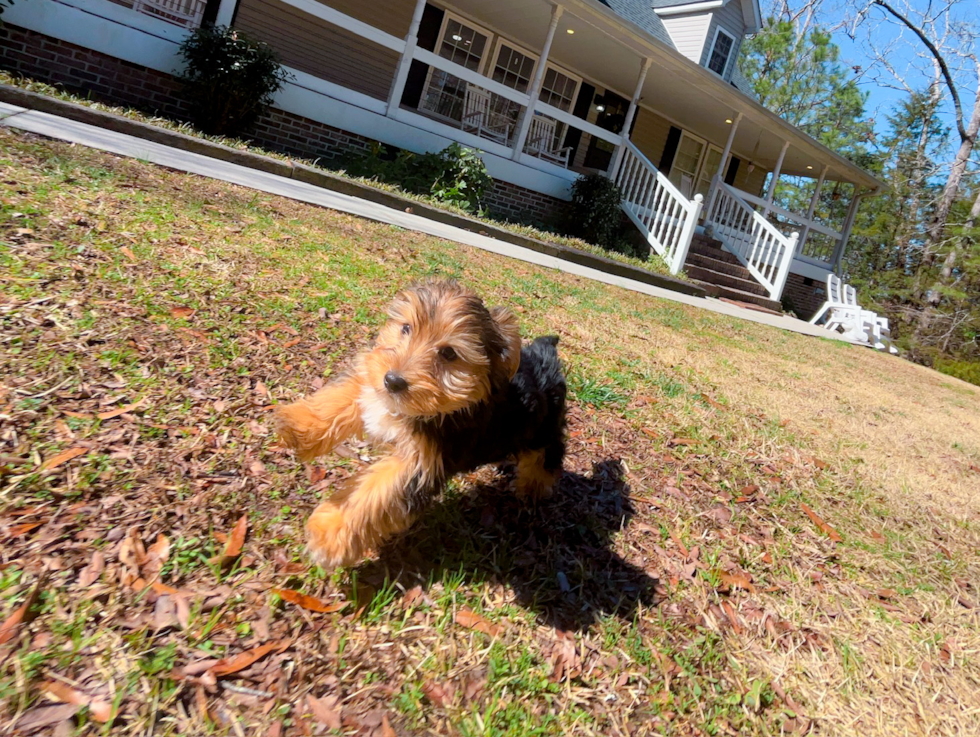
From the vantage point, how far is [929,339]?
24.4 meters

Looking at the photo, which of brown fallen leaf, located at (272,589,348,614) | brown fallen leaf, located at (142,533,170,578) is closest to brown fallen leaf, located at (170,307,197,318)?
brown fallen leaf, located at (142,533,170,578)

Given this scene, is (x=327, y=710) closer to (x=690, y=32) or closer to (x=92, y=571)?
(x=92, y=571)

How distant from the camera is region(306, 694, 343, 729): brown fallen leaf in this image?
5.62 feet

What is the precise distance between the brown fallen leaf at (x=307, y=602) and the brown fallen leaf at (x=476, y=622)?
1.41 ft

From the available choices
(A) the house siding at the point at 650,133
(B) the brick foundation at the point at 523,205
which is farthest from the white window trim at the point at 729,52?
(B) the brick foundation at the point at 523,205

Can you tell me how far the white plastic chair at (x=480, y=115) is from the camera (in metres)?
15.8

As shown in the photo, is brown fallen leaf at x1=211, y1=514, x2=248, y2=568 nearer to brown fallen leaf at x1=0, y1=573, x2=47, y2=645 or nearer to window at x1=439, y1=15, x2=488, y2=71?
brown fallen leaf at x1=0, y1=573, x2=47, y2=645

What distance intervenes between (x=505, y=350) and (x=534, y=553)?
1051 millimetres

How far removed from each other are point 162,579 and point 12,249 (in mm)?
2473

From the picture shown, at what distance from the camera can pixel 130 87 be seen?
9453mm

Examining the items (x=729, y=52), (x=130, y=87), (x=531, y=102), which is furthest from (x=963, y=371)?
(x=130, y=87)

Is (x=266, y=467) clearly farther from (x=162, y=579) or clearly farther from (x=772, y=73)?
(x=772, y=73)

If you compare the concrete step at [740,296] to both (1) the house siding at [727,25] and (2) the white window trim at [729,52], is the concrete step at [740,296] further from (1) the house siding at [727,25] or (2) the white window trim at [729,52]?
(1) the house siding at [727,25]

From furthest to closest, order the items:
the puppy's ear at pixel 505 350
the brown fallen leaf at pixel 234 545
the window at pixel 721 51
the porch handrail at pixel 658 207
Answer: the window at pixel 721 51 < the porch handrail at pixel 658 207 < the puppy's ear at pixel 505 350 < the brown fallen leaf at pixel 234 545
